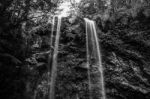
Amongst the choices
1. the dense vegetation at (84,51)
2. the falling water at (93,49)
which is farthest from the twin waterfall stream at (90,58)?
the dense vegetation at (84,51)

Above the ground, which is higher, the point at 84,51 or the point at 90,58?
the point at 84,51

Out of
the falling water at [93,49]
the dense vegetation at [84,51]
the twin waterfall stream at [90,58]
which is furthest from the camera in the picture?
the falling water at [93,49]

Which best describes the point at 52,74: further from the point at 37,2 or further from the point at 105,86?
the point at 37,2

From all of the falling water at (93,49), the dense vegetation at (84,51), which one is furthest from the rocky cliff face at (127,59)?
the falling water at (93,49)

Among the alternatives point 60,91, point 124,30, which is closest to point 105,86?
point 60,91

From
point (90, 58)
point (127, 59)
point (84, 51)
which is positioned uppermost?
point (84, 51)

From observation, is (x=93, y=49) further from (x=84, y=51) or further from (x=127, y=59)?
(x=127, y=59)

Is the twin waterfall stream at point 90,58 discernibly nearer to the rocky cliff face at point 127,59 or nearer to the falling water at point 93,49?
the falling water at point 93,49

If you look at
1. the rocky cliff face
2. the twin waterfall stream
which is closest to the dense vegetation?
the rocky cliff face

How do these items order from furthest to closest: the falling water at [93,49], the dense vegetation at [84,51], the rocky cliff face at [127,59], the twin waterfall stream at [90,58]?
the falling water at [93,49] → the twin waterfall stream at [90,58] → the rocky cliff face at [127,59] → the dense vegetation at [84,51]

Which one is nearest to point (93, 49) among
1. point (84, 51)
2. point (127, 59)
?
point (84, 51)

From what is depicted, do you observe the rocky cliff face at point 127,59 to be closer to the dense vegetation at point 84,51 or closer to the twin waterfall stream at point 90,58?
the dense vegetation at point 84,51

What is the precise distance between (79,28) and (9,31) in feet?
18.0

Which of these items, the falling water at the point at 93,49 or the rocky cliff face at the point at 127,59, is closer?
the rocky cliff face at the point at 127,59
